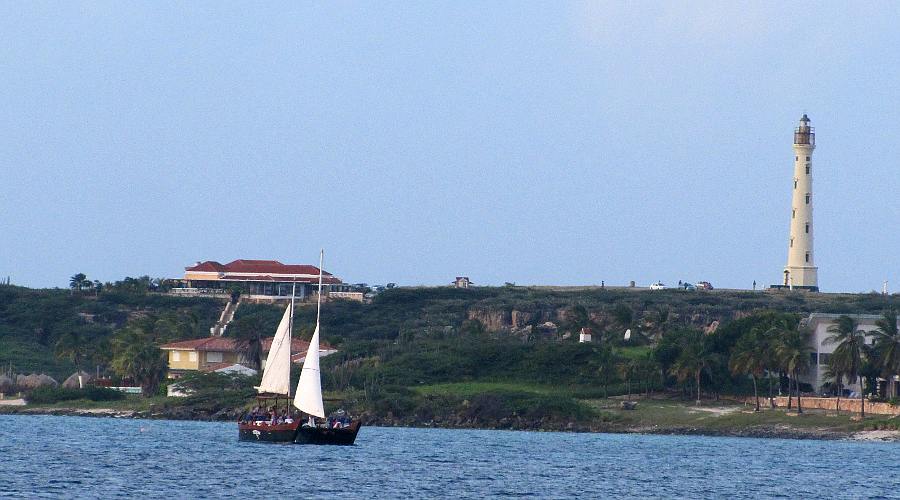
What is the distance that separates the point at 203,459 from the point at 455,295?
100682mm

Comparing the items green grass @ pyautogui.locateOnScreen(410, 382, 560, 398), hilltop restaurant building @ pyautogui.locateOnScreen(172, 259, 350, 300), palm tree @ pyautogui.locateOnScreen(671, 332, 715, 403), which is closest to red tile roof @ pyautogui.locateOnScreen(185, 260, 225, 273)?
hilltop restaurant building @ pyautogui.locateOnScreen(172, 259, 350, 300)

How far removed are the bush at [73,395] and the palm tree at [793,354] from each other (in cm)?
5145

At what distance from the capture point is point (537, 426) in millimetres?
113625

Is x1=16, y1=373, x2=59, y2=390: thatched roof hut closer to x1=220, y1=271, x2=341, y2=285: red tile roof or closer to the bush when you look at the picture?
the bush

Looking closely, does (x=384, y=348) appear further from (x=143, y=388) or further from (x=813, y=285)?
(x=813, y=285)

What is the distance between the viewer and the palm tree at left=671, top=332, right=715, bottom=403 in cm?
11088

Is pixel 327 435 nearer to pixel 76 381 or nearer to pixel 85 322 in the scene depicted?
pixel 76 381

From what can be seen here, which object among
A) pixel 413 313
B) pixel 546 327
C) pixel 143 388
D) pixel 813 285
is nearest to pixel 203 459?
pixel 143 388

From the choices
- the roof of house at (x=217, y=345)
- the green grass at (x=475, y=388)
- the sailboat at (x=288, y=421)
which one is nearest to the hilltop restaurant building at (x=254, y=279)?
the roof of house at (x=217, y=345)

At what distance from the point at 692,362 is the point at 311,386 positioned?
32757 millimetres

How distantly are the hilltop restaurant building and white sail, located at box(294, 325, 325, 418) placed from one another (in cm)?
8988

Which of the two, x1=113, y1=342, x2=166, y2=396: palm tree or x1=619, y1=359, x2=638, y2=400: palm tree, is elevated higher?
x1=619, y1=359, x2=638, y2=400: palm tree

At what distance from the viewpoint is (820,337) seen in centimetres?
11831

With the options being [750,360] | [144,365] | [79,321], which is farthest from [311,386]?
[79,321]
